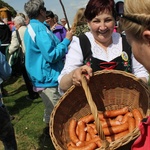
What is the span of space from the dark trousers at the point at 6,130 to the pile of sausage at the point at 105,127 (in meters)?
0.80

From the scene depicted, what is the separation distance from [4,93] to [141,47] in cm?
545

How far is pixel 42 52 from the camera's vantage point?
9.52 feet

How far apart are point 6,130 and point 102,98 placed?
1108 millimetres

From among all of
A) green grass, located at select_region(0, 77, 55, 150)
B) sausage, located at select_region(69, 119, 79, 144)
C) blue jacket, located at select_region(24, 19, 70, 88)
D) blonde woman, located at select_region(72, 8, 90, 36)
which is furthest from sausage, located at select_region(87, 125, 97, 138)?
blonde woman, located at select_region(72, 8, 90, 36)

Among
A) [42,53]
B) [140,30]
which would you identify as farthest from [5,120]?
[140,30]

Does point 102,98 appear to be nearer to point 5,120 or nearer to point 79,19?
point 5,120

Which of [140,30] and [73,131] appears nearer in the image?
[140,30]

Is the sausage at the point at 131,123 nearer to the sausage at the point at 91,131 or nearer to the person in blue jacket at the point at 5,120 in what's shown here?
the sausage at the point at 91,131

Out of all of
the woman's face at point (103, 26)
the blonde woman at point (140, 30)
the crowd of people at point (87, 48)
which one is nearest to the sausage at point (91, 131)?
the crowd of people at point (87, 48)

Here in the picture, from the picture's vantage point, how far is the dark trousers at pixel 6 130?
246 cm

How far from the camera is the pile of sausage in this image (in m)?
1.65

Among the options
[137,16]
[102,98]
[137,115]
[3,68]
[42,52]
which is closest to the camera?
[137,16]

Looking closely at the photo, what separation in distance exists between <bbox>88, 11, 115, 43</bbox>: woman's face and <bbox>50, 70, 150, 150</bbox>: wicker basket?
1.03 ft

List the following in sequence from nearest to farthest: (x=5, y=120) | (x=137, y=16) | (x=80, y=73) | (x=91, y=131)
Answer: (x=137, y=16) → (x=80, y=73) → (x=91, y=131) → (x=5, y=120)
